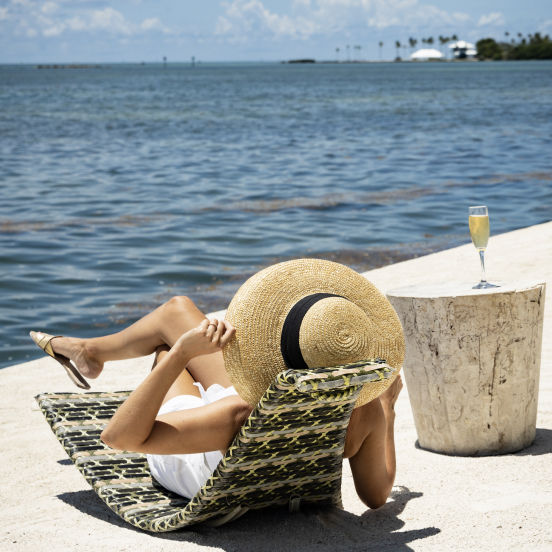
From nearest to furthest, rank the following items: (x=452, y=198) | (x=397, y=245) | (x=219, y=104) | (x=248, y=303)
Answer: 1. (x=248, y=303)
2. (x=397, y=245)
3. (x=452, y=198)
4. (x=219, y=104)

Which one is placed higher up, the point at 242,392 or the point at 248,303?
the point at 248,303

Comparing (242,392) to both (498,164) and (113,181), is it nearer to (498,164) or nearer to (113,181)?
(113,181)

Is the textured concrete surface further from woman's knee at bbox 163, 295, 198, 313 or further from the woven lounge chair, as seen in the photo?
woman's knee at bbox 163, 295, 198, 313

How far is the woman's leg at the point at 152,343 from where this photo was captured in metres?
2.87

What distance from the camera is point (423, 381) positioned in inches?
118

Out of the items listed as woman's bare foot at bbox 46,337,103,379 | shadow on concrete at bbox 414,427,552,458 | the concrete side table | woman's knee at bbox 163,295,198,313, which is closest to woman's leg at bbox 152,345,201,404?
woman's knee at bbox 163,295,198,313

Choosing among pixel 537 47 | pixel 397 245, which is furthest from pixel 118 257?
pixel 537 47

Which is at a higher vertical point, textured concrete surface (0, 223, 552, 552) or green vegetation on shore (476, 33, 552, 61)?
green vegetation on shore (476, 33, 552, 61)

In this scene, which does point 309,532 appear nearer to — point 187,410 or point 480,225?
point 187,410

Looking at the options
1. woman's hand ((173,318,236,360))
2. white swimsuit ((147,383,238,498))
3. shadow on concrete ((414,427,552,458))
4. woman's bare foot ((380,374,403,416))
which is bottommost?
shadow on concrete ((414,427,552,458))

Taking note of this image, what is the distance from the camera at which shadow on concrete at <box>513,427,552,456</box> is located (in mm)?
3021

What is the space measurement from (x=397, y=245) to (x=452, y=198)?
142 inches

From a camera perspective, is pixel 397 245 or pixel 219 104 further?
pixel 219 104

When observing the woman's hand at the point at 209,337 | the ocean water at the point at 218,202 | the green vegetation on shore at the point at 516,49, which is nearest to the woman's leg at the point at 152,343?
the woman's hand at the point at 209,337
